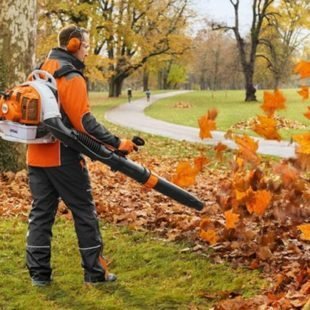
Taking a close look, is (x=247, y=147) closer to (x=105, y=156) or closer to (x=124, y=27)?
(x=105, y=156)

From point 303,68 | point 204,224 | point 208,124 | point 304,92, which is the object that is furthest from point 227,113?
point 303,68

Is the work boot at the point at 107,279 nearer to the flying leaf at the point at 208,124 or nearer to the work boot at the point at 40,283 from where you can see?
the work boot at the point at 40,283

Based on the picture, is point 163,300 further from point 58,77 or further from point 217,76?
point 217,76

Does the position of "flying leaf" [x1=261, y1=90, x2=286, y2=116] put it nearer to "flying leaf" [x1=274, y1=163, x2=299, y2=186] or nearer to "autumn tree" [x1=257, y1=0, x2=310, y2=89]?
"flying leaf" [x1=274, y1=163, x2=299, y2=186]

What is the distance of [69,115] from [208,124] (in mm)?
1169

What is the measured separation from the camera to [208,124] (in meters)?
4.96

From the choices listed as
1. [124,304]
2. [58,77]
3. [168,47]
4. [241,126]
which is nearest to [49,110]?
[58,77]

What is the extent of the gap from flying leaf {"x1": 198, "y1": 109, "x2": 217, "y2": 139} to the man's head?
3.69 feet

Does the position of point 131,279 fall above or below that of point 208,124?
below

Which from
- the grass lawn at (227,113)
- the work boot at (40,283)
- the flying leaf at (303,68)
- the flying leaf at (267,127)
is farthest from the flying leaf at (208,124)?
the grass lawn at (227,113)

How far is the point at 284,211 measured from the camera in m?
5.35

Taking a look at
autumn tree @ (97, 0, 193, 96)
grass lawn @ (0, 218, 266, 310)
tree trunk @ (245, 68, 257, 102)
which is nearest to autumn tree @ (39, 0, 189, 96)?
autumn tree @ (97, 0, 193, 96)

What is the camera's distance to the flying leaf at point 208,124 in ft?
16.2

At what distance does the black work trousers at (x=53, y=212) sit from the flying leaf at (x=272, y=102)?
1.53m
